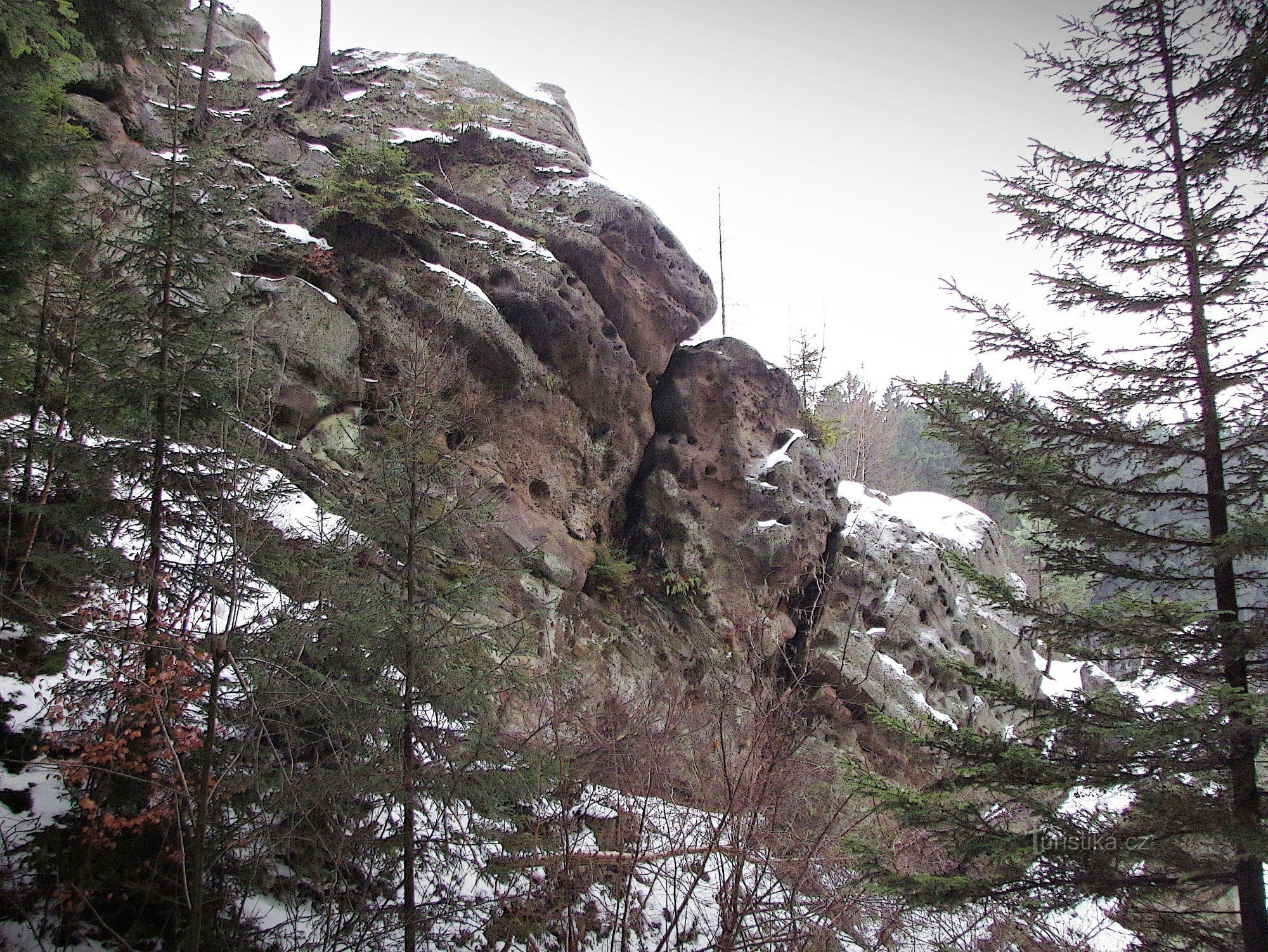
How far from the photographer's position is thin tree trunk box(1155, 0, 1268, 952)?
15.4 feet

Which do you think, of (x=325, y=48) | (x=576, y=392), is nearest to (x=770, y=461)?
(x=576, y=392)

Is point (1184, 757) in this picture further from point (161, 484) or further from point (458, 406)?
point (458, 406)

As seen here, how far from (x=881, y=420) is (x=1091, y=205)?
30955mm

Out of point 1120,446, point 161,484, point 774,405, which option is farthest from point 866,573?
point 161,484

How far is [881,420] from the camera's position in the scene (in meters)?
36.0

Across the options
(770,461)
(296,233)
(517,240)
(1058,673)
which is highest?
(517,240)

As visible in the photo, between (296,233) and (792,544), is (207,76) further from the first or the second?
(792,544)

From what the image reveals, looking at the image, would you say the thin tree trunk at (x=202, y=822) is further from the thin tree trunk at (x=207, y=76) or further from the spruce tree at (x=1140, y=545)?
the thin tree trunk at (x=207, y=76)

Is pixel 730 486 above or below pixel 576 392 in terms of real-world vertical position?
below

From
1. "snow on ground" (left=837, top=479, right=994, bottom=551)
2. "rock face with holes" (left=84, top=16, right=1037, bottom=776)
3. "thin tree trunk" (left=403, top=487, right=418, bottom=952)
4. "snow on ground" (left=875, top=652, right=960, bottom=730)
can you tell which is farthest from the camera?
"snow on ground" (left=837, top=479, right=994, bottom=551)

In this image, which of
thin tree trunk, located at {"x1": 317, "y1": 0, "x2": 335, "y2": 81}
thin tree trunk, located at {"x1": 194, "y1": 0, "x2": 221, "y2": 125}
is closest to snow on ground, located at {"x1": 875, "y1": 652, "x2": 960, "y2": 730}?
thin tree trunk, located at {"x1": 194, "y1": 0, "x2": 221, "y2": 125}

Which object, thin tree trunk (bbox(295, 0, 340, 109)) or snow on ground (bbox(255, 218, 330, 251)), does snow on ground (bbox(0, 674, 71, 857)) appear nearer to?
snow on ground (bbox(255, 218, 330, 251))

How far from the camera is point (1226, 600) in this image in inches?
213

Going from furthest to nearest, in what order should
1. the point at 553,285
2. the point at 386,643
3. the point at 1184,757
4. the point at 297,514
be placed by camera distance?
the point at 553,285 → the point at 297,514 → the point at 1184,757 → the point at 386,643
